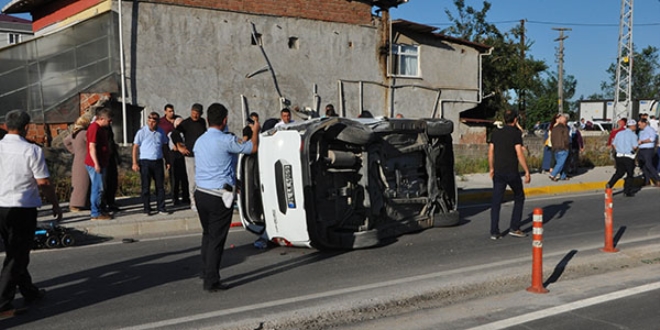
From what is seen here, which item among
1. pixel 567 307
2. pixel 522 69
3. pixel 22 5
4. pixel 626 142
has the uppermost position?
pixel 22 5

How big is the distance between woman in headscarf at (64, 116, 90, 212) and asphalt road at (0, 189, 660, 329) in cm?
212

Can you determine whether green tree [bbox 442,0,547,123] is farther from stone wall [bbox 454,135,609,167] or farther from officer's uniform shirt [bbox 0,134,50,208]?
officer's uniform shirt [bbox 0,134,50,208]

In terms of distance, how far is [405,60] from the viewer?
26.6 meters

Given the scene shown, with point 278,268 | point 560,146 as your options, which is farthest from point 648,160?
point 278,268

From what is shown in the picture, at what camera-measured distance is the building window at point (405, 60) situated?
2620 cm

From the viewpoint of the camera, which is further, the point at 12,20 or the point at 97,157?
the point at 12,20

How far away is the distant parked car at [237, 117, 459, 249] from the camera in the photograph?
25.3 ft

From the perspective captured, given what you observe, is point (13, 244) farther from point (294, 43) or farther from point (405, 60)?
point (405, 60)

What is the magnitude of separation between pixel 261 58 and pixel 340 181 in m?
14.9

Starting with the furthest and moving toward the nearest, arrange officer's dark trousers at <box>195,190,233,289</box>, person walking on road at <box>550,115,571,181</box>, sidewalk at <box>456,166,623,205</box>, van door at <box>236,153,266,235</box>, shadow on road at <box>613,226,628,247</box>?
person walking on road at <box>550,115,571,181</box>, sidewalk at <box>456,166,623,205</box>, shadow on road at <box>613,226,628,247</box>, van door at <box>236,153,266,235</box>, officer's dark trousers at <box>195,190,233,289</box>

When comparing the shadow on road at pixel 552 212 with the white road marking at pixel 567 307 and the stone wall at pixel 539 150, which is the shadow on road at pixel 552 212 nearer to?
the white road marking at pixel 567 307

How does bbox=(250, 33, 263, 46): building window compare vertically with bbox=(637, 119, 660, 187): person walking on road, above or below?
above

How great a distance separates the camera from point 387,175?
8.88m

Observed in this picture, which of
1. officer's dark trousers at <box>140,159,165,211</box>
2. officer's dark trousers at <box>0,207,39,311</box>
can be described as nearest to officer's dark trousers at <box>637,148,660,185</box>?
officer's dark trousers at <box>140,159,165,211</box>
